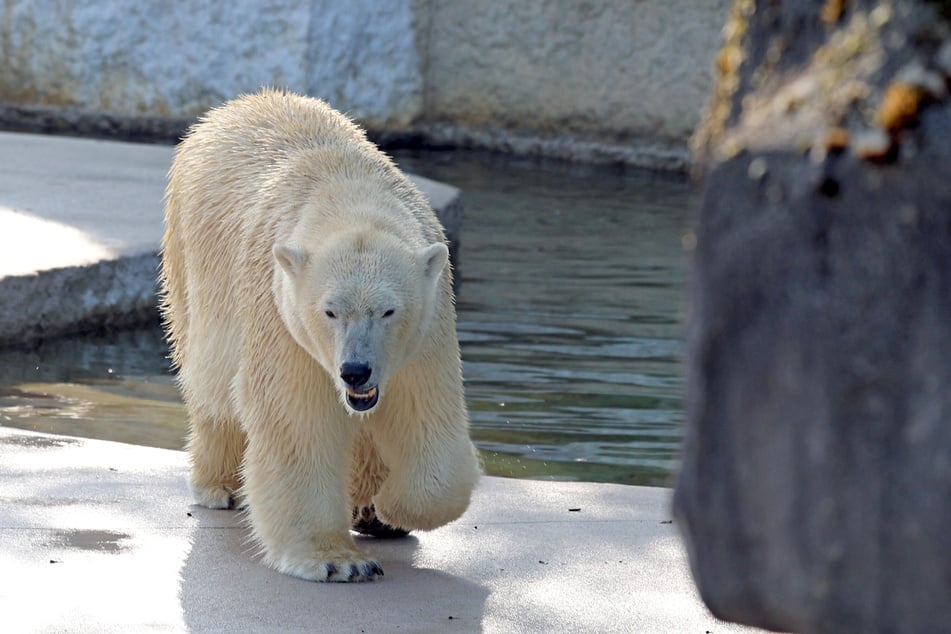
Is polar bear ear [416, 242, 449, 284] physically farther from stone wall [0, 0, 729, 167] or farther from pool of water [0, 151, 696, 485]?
stone wall [0, 0, 729, 167]

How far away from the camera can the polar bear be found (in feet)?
11.7

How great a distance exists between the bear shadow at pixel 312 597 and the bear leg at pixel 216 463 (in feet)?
1.24

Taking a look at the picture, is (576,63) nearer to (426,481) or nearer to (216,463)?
(216,463)

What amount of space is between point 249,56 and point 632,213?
4432mm

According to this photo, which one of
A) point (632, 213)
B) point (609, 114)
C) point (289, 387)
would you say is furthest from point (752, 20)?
point (609, 114)

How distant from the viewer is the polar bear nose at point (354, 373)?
133 inches

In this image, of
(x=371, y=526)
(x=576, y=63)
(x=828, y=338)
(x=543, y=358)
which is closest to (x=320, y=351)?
(x=371, y=526)

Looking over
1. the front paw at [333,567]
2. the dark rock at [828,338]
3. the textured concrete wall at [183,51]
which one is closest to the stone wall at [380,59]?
the textured concrete wall at [183,51]

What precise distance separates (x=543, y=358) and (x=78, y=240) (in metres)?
2.45

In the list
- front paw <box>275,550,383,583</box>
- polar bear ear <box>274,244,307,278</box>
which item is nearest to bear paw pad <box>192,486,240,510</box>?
front paw <box>275,550,383,583</box>

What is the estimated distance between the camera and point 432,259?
3723 millimetres

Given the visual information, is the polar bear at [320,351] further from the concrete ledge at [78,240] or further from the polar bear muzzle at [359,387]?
the concrete ledge at [78,240]

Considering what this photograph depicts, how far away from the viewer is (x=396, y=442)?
3.88 metres

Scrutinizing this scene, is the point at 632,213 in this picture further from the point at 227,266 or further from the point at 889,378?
the point at 889,378
